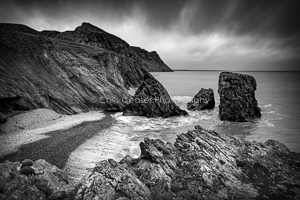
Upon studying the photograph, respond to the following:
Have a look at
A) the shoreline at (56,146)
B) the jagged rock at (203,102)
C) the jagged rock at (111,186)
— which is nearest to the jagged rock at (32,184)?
the jagged rock at (111,186)

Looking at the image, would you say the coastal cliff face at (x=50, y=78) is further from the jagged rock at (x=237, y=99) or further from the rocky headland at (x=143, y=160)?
the jagged rock at (x=237, y=99)

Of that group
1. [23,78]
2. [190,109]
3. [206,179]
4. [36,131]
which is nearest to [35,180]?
[206,179]

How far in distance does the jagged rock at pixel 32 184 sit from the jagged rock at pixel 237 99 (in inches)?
Answer: 1069

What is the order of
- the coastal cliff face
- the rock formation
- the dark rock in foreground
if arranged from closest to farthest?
the rock formation → the dark rock in foreground → the coastal cliff face

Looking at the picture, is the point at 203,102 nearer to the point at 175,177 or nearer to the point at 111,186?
the point at 175,177

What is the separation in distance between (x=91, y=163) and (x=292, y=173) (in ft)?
47.2

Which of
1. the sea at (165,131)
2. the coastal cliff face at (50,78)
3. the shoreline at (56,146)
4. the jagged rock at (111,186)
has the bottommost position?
the sea at (165,131)

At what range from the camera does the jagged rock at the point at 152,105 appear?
103ft

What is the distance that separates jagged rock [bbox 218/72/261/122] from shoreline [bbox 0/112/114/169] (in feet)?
70.9

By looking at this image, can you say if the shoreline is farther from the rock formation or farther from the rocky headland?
the rock formation

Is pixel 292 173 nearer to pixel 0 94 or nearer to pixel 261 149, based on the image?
pixel 261 149

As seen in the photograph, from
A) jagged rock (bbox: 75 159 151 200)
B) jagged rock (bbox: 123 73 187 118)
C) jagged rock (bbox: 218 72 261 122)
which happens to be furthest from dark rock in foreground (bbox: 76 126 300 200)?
jagged rock (bbox: 123 73 187 118)

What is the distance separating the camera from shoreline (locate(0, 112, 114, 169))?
13883 millimetres

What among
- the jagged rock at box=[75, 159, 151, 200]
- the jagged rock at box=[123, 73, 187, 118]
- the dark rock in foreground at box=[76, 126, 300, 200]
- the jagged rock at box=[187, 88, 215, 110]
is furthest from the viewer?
the jagged rock at box=[187, 88, 215, 110]
